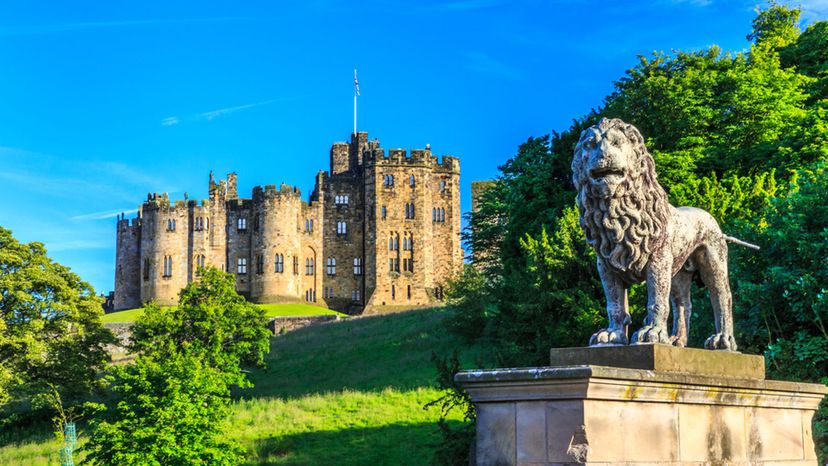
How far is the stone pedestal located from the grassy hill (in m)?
19.1

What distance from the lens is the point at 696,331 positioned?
2253 centimetres

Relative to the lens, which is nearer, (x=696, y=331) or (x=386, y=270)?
(x=696, y=331)

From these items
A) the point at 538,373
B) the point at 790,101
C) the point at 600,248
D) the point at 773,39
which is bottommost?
the point at 538,373

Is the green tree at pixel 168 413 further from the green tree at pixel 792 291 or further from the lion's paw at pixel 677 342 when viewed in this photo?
the lion's paw at pixel 677 342

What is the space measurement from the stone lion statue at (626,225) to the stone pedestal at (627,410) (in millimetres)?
568

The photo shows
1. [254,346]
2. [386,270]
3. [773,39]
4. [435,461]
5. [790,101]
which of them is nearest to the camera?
[435,461]

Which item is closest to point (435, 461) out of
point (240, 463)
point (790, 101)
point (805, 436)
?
point (240, 463)

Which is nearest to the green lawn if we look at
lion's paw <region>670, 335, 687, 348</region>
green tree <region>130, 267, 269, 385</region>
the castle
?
the castle

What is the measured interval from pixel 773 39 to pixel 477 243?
20901 millimetres

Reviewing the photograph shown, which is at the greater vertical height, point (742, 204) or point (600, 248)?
point (742, 204)

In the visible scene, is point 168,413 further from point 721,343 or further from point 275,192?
point 275,192

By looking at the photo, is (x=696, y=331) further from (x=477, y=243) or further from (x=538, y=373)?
(x=477, y=243)

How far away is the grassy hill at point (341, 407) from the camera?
121 feet

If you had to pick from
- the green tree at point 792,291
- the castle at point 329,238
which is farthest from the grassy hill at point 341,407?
the castle at point 329,238
